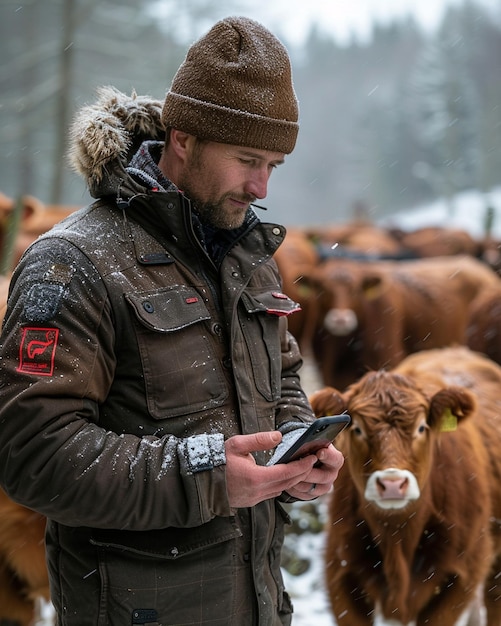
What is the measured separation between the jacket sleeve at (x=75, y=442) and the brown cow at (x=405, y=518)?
1919mm

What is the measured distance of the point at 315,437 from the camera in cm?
200

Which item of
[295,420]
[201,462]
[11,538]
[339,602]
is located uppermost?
[201,462]

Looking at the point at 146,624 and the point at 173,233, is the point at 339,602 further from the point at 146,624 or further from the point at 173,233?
the point at 173,233

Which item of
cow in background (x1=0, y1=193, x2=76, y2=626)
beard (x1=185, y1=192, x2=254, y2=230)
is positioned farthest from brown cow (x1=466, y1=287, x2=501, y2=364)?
beard (x1=185, y1=192, x2=254, y2=230)

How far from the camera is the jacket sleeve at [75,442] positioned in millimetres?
1812

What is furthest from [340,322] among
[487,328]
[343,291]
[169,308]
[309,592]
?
[169,308]

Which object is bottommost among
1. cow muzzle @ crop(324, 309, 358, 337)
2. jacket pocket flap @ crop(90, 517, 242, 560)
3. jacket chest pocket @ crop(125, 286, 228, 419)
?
cow muzzle @ crop(324, 309, 358, 337)

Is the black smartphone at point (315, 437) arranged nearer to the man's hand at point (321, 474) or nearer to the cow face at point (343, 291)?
the man's hand at point (321, 474)

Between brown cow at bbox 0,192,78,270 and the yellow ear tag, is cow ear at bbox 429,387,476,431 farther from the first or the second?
brown cow at bbox 0,192,78,270

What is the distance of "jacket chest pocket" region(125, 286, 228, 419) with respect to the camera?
202cm

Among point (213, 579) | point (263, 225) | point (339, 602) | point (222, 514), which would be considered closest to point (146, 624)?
point (213, 579)

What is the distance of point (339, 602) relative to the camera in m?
3.90

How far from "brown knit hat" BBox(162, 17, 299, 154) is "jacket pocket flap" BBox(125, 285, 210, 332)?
475 millimetres

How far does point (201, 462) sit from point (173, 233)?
0.66 meters
